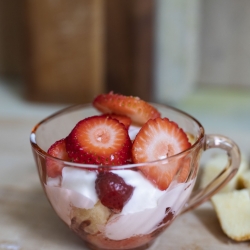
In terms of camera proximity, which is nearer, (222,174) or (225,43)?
(222,174)

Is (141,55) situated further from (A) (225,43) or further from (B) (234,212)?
(B) (234,212)

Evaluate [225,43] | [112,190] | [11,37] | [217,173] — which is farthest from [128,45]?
[112,190]

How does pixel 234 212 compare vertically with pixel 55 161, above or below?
below

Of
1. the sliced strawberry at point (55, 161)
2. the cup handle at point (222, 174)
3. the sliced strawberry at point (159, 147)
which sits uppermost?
the sliced strawberry at point (159, 147)

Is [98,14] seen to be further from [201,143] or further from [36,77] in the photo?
[201,143]

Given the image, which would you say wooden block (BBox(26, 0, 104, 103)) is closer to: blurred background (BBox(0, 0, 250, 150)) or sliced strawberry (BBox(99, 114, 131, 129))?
blurred background (BBox(0, 0, 250, 150))

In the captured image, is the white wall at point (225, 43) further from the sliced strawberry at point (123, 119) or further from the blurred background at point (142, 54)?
the sliced strawberry at point (123, 119)

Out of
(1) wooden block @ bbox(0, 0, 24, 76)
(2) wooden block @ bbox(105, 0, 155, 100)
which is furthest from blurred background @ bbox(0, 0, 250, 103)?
(1) wooden block @ bbox(0, 0, 24, 76)

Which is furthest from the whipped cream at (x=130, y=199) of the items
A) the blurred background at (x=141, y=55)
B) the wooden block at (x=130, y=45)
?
the wooden block at (x=130, y=45)
